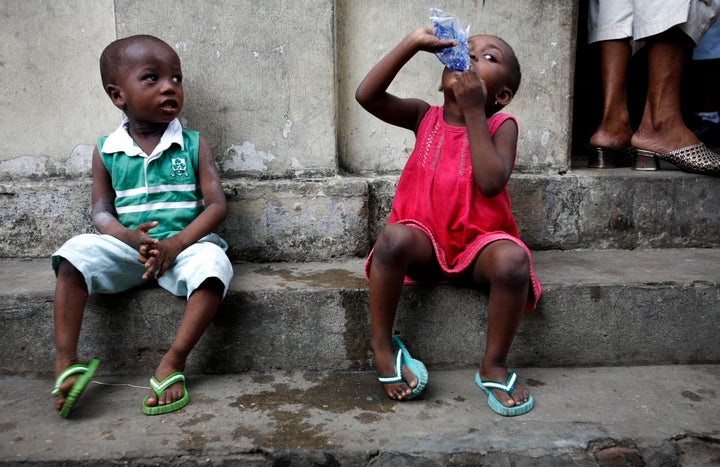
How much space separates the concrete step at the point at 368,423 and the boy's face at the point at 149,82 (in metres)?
0.93

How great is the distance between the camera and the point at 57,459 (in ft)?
5.15

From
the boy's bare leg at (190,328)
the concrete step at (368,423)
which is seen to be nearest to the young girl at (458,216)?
the concrete step at (368,423)

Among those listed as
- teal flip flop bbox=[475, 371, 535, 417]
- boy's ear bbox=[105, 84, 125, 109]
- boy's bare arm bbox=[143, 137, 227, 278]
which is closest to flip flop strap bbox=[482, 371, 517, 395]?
teal flip flop bbox=[475, 371, 535, 417]

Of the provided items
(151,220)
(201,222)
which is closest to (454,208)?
(201,222)

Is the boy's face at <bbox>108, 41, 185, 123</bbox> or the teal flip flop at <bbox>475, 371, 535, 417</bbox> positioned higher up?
the boy's face at <bbox>108, 41, 185, 123</bbox>

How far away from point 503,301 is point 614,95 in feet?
4.70

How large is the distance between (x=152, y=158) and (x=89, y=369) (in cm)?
74

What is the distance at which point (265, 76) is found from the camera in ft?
7.86

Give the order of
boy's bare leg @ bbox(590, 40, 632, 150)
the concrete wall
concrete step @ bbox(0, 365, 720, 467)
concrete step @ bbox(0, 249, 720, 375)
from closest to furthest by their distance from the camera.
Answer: concrete step @ bbox(0, 365, 720, 467)
concrete step @ bbox(0, 249, 720, 375)
the concrete wall
boy's bare leg @ bbox(590, 40, 632, 150)

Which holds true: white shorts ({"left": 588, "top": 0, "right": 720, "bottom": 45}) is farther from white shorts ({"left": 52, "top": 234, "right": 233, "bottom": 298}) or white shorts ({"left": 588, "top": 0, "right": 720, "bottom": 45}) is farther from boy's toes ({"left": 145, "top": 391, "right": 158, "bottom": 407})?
boy's toes ({"left": 145, "top": 391, "right": 158, "bottom": 407})

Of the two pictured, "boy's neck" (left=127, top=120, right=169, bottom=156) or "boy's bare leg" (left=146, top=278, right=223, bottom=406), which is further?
"boy's neck" (left=127, top=120, right=169, bottom=156)

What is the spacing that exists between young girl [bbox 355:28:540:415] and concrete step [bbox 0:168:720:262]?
0.39 m

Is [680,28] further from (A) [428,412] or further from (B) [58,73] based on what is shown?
(B) [58,73]

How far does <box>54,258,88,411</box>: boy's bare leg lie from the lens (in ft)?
6.20
